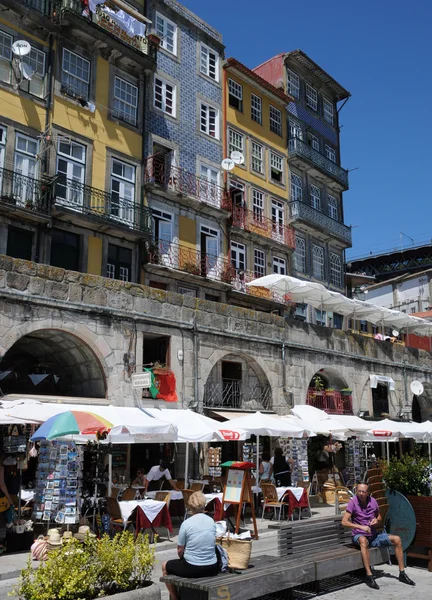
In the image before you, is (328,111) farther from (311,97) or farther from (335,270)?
(335,270)

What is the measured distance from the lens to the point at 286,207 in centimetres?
3116

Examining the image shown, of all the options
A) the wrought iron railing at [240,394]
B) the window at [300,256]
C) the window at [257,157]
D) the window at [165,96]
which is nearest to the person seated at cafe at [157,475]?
the wrought iron railing at [240,394]

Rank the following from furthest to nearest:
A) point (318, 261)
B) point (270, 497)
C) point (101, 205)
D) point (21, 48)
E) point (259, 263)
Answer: point (318, 261), point (259, 263), point (101, 205), point (21, 48), point (270, 497)

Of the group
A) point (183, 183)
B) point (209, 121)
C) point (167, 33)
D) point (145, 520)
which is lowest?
point (145, 520)

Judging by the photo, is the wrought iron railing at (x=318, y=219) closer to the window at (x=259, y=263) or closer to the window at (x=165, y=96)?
the window at (x=259, y=263)

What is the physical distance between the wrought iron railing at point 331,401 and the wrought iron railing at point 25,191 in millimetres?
10653

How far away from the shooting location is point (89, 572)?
18.3ft

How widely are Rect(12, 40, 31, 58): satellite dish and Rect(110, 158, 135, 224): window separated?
4632 mm

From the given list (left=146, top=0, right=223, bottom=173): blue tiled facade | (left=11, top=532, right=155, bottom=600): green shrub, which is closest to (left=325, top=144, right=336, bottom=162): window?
(left=146, top=0, right=223, bottom=173): blue tiled facade

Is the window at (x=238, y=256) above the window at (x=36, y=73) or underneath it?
underneath

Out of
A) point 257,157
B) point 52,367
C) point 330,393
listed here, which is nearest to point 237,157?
point 257,157

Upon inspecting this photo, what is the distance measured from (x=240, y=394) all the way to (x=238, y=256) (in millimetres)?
8805

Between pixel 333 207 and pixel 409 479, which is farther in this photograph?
pixel 333 207

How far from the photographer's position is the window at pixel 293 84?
33.0m
